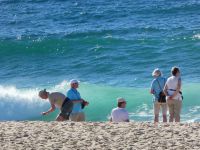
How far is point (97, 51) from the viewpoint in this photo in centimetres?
3256

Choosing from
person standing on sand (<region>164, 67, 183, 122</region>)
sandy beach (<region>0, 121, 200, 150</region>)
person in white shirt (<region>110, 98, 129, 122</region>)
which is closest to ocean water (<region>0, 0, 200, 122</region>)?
person standing on sand (<region>164, 67, 183, 122</region>)

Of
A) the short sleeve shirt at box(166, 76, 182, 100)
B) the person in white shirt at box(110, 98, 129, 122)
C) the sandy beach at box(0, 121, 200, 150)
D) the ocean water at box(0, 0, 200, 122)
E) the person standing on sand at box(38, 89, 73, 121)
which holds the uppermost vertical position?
the ocean water at box(0, 0, 200, 122)

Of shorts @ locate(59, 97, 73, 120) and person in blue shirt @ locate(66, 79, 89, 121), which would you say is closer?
shorts @ locate(59, 97, 73, 120)

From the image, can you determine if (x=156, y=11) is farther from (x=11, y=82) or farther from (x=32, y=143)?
(x=32, y=143)

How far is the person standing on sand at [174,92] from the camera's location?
16703mm

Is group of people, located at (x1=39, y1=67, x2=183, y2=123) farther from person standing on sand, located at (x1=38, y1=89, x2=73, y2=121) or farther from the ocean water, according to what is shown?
the ocean water

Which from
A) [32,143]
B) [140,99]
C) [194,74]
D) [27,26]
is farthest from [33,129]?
[27,26]

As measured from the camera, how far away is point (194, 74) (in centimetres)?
2708

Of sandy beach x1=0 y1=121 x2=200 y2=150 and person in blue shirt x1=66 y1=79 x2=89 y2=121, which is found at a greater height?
person in blue shirt x1=66 y1=79 x2=89 y2=121

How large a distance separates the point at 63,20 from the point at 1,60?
21.9 ft

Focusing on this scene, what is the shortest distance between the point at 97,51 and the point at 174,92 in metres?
15.9

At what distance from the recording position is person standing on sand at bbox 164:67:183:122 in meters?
16.7

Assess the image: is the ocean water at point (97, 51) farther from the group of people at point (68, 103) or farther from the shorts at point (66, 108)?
the shorts at point (66, 108)

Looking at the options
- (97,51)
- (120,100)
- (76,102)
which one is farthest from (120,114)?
(97,51)
